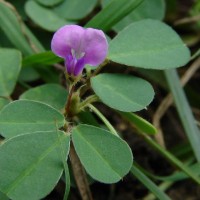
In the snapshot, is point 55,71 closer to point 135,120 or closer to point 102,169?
point 135,120

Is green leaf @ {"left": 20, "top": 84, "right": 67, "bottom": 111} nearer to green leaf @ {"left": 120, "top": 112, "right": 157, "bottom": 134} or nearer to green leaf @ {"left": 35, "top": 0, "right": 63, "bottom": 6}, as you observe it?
green leaf @ {"left": 120, "top": 112, "right": 157, "bottom": 134}

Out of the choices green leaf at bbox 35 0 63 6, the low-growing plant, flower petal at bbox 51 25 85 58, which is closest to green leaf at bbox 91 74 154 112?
the low-growing plant

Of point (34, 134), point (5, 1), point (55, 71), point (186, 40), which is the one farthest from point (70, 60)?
point (186, 40)

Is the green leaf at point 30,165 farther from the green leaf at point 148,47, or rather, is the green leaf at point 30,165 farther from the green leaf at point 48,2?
the green leaf at point 48,2

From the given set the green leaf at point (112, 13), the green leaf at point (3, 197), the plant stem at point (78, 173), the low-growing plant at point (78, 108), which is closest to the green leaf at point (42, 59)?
the low-growing plant at point (78, 108)

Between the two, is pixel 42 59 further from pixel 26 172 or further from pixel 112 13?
pixel 26 172

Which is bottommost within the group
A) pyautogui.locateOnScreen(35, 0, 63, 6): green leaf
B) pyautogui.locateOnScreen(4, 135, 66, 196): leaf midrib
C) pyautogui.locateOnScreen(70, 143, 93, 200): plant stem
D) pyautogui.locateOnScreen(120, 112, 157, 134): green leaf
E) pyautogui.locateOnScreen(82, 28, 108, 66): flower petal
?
pyautogui.locateOnScreen(70, 143, 93, 200): plant stem

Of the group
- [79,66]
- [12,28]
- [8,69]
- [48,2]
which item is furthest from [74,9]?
[79,66]
